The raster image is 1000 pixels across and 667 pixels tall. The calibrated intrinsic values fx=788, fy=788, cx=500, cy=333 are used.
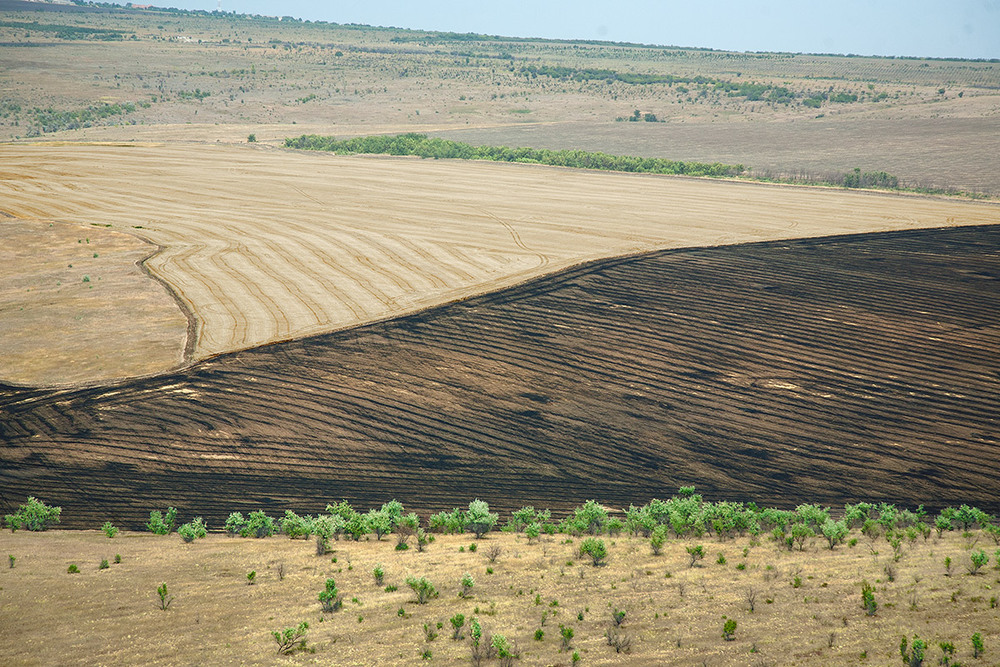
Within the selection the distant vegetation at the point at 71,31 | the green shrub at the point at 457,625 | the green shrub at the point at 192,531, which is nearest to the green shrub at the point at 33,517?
the green shrub at the point at 192,531

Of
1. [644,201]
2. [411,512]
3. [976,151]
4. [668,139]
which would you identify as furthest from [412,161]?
[411,512]

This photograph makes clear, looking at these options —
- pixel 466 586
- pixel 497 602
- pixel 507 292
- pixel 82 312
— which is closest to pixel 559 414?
pixel 507 292

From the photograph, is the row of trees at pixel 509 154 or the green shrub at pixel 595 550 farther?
the row of trees at pixel 509 154

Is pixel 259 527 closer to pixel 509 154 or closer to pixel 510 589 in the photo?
pixel 510 589

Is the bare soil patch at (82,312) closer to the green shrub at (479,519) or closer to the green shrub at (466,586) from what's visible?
the green shrub at (479,519)

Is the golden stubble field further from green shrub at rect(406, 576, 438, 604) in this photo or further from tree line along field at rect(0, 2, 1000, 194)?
tree line along field at rect(0, 2, 1000, 194)

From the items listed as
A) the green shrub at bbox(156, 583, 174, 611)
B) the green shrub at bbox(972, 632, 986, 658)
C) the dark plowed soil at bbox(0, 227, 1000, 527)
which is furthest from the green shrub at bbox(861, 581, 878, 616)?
the green shrub at bbox(156, 583, 174, 611)
